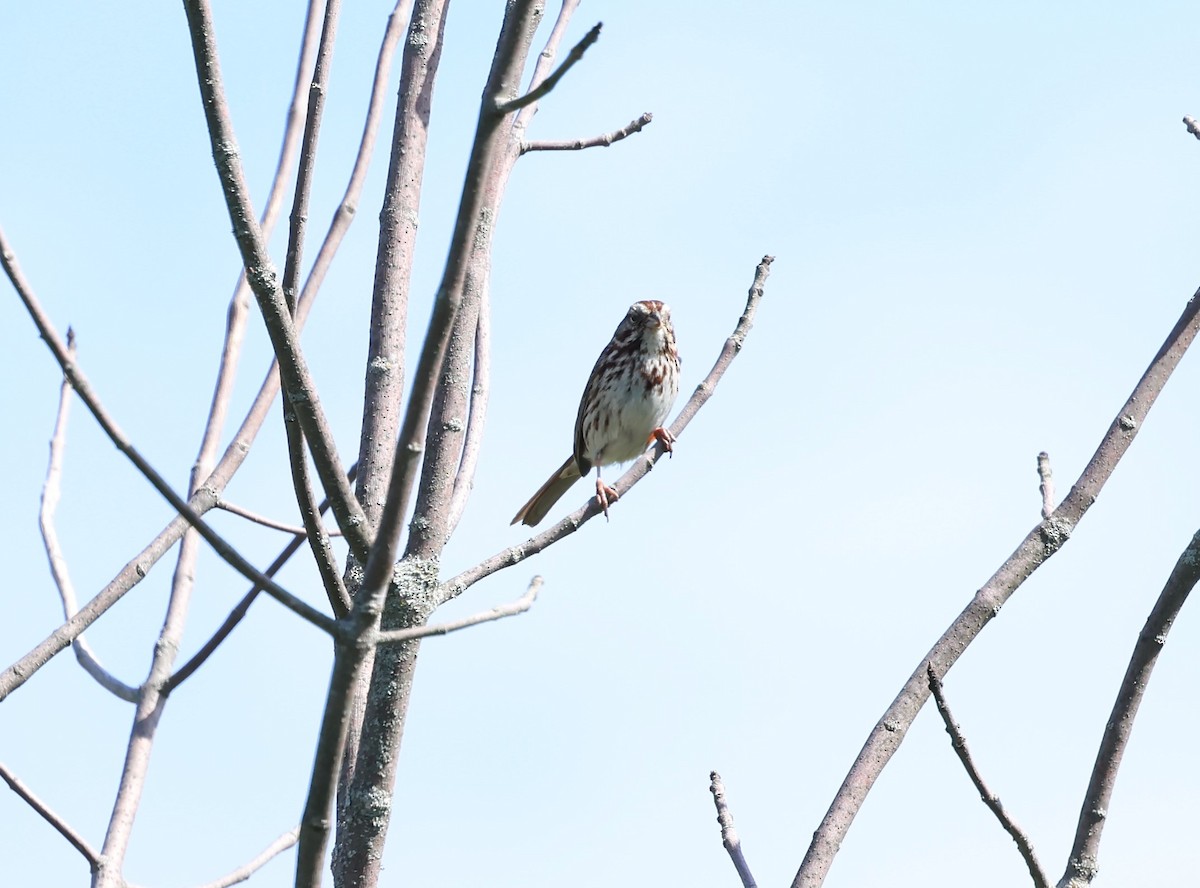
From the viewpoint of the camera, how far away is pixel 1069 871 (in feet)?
7.48

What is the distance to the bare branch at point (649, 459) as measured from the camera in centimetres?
282

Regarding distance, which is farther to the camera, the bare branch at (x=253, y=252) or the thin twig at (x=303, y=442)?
the thin twig at (x=303, y=442)

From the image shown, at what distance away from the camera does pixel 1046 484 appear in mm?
2846

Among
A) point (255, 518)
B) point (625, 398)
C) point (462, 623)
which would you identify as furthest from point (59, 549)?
point (625, 398)

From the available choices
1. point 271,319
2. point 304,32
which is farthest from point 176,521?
point 304,32

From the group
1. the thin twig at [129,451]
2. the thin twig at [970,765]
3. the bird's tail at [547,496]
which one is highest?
the bird's tail at [547,496]

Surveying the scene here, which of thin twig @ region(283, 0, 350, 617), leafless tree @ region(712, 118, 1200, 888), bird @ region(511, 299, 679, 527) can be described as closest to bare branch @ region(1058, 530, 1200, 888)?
leafless tree @ region(712, 118, 1200, 888)

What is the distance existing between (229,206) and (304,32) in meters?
2.05

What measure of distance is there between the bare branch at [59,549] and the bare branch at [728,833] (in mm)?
1421

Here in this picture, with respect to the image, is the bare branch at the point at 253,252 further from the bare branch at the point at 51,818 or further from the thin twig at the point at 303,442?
the bare branch at the point at 51,818

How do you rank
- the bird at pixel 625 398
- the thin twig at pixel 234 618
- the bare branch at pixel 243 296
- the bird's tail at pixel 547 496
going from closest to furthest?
the thin twig at pixel 234 618 < the bare branch at pixel 243 296 < the bird at pixel 625 398 < the bird's tail at pixel 547 496

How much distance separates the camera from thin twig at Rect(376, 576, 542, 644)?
1.73 metres

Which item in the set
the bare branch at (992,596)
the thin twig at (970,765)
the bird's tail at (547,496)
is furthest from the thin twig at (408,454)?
the bird's tail at (547,496)

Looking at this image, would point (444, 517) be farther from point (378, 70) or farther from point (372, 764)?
point (378, 70)
